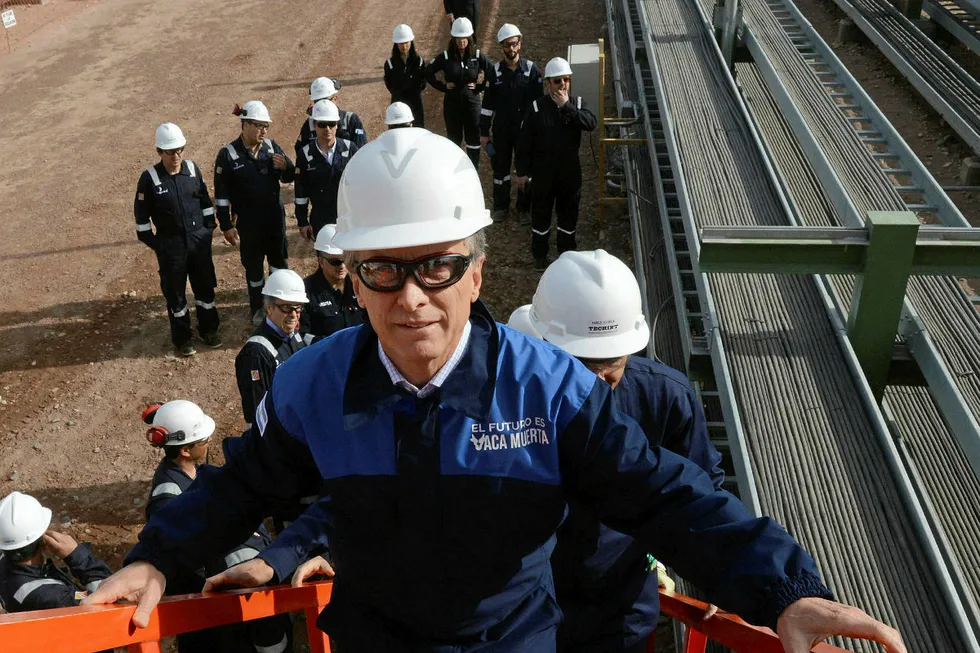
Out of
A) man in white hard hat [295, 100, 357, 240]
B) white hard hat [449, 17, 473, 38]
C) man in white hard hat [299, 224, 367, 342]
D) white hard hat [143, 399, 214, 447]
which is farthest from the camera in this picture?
white hard hat [449, 17, 473, 38]

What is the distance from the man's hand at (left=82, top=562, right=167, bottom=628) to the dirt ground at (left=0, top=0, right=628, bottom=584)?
401cm

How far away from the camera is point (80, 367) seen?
7.56m

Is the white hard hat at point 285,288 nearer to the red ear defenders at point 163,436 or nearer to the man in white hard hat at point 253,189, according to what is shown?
the red ear defenders at point 163,436

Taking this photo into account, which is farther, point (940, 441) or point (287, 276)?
point (287, 276)

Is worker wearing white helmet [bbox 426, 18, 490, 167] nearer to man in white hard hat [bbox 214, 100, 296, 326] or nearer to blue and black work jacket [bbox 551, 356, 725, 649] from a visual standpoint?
man in white hard hat [bbox 214, 100, 296, 326]

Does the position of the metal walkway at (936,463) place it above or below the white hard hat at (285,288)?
below

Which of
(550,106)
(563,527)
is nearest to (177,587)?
(563,527)

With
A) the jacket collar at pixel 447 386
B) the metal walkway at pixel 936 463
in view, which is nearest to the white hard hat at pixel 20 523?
the jacket collar at pixel 447 386

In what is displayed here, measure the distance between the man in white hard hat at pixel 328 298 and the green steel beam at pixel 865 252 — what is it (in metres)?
2.47

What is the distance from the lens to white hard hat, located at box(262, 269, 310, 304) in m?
5.36

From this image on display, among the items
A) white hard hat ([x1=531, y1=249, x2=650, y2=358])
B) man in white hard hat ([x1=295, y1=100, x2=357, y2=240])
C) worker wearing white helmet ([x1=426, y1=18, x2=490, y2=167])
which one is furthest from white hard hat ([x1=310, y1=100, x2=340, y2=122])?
white hard hat ([x1=531, y1=249, x2=650, y2=358])

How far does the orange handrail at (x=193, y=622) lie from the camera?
1698 mm

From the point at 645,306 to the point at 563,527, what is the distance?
378cm

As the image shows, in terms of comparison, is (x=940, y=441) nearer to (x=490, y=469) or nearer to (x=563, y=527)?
(x=563, y=527)
